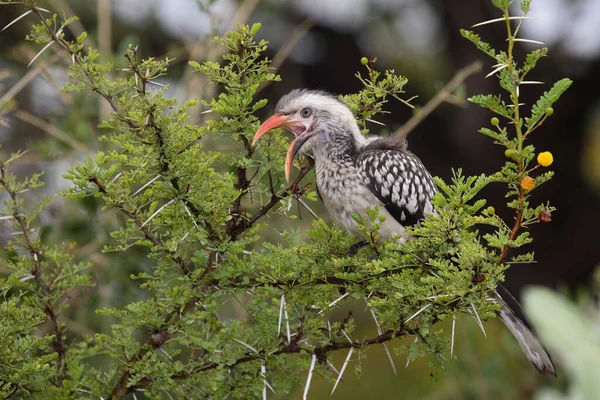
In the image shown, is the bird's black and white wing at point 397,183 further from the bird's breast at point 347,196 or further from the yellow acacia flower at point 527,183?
the yellow acacia flower at point 527,183

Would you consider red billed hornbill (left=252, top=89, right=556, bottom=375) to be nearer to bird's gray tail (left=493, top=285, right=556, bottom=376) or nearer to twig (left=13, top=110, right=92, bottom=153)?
bird's gray tail (left=493, top=285, right=556, bottom=376)

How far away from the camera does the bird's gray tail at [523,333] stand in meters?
2.51

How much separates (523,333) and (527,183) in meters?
0.95

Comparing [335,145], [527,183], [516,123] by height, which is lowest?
[335,145]

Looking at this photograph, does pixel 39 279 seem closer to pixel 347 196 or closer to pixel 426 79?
pixel 347 196

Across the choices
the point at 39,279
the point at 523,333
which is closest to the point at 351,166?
the point at 523,333

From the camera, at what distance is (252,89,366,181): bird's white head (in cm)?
327

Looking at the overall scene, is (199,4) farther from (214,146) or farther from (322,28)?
(322,28)

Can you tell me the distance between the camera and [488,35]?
6.82 metres

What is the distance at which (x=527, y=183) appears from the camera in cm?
180

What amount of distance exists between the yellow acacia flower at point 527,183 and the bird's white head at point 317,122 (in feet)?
4.84

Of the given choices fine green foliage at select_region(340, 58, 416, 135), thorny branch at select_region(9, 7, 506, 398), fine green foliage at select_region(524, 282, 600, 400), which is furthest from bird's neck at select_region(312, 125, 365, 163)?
fine green foliage at select_region(524, 282, 600, 400)

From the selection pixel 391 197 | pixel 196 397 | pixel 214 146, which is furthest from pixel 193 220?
pixel 214 146

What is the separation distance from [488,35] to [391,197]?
165 inches
